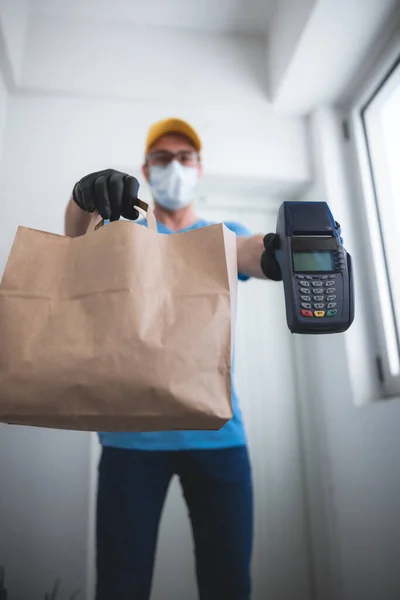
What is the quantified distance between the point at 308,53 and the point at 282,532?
161 centimetres

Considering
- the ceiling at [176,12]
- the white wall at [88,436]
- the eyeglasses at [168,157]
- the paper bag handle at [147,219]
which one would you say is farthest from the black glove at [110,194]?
the ceiling at [176,12]

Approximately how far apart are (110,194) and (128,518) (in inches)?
21.4

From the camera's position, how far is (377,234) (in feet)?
4.59

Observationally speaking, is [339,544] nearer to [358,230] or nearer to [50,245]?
[358,230]

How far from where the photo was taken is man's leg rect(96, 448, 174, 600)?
70 centimetres

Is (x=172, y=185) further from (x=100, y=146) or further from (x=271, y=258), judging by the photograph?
(x=100, y=146)

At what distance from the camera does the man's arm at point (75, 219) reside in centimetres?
69

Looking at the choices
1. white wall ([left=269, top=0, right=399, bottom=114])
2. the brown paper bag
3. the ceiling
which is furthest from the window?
the brown paper bag

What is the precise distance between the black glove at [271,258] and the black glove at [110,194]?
0.66 ft

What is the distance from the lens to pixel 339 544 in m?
1.28

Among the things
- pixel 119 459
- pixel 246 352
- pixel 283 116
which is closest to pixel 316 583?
pixel 246 352

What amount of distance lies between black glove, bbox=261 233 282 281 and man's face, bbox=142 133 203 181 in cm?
53

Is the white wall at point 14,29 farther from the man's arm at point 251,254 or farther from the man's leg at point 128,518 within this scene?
the man's leg at point 128,518

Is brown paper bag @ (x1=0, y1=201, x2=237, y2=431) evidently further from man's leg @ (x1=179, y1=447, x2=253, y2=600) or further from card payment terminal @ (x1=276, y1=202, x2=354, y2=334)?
man's leg @ (x1=179, y1=447, x2=253, y2=600)
